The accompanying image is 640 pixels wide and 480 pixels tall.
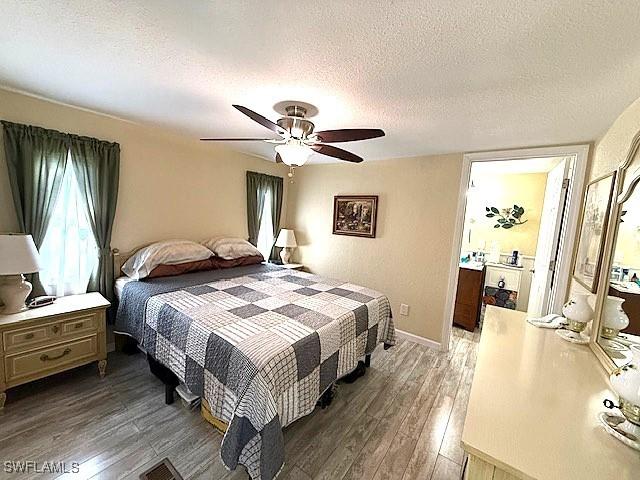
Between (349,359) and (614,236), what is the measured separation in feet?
5.67

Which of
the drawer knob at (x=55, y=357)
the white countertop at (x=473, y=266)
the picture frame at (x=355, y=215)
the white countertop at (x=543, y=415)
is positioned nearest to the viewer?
the white countertop at (x=543, y=415)

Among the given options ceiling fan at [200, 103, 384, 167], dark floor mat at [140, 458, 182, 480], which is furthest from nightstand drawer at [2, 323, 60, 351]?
ceiling fan at [200, 103, 384, 167]

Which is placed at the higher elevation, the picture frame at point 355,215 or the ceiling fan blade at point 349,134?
the ceiling fan blade at point 349,134

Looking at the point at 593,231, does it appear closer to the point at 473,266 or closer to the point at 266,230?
the point at 473,266

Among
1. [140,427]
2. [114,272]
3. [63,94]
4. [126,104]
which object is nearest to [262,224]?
[114,272]

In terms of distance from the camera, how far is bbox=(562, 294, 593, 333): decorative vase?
1.54 metres

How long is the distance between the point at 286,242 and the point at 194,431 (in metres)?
2.59

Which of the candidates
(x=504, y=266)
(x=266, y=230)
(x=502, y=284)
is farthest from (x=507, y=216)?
(x=266, y=230)

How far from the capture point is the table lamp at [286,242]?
399 centimetres

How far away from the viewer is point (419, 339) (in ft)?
10.4

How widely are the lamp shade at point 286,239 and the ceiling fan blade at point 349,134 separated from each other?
2286 mm

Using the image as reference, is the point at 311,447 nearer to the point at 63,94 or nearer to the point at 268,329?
the point at 268,329

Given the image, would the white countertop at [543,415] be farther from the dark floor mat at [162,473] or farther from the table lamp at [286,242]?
the table lamp at [286,242]

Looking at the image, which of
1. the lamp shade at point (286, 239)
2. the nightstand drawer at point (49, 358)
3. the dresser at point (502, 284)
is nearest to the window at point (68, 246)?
the nightstand drawer at point (49, 358)
